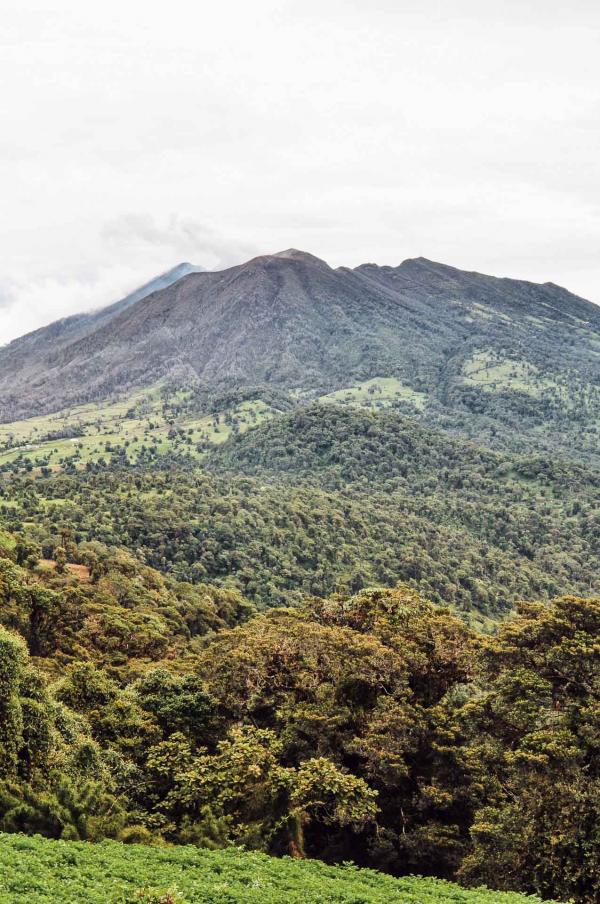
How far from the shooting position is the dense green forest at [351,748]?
62.1 feet

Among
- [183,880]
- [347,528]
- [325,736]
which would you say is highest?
[325,736]

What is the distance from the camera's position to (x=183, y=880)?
1653cm

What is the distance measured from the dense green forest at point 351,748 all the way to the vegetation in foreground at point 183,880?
1869 millimetres

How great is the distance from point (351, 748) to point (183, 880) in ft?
27.9

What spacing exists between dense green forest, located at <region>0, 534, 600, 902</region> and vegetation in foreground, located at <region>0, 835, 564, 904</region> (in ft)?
6.13

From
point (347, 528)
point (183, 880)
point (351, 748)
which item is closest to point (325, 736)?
point (351, 748)

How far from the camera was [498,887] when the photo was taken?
1867 cm

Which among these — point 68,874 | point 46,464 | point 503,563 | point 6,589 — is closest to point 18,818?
point 68,874

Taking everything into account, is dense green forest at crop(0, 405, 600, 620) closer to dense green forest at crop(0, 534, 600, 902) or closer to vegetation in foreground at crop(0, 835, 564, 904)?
dense green forest at crop(0, 534, 600, 902)

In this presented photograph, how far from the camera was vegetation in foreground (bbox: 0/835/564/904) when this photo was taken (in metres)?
14.9

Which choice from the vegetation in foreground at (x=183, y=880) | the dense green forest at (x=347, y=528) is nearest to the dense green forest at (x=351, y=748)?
the vegetation in foreground at (x=183, y=880)

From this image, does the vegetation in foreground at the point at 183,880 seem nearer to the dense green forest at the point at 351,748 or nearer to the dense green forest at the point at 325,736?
the dense green forest at the point at 325,736

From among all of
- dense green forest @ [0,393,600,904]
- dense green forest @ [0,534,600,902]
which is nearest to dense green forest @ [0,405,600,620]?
dense green forest @ [0,393,600,904]

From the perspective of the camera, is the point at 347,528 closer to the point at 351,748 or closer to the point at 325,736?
the point at 325,736
